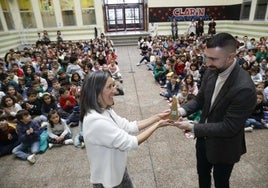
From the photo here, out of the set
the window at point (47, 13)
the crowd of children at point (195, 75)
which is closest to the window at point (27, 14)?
the window at point (47, 13)

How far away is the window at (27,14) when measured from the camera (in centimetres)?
1399

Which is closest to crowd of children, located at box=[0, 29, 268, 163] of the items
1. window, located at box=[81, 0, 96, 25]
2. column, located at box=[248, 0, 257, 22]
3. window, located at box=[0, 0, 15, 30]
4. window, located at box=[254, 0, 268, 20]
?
window, located at box=[254, 0, 268, 20]

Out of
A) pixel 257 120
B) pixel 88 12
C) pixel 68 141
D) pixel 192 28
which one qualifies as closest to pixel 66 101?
pixel 68 141

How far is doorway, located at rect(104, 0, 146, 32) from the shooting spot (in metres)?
16.4

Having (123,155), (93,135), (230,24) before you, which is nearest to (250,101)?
(123,155)

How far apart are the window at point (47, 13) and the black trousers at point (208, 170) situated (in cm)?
1544

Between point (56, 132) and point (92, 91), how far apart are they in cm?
283

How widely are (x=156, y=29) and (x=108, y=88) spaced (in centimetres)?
1478

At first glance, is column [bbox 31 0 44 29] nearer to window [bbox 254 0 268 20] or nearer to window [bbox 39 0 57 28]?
window [bbox 39 0 57 28]

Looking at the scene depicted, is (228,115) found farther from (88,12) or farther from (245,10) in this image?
(88,12)

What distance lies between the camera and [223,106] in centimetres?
159

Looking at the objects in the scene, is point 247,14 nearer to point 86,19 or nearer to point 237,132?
point 86,19

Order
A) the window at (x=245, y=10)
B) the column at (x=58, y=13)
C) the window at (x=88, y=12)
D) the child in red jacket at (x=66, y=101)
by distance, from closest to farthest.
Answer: the child in red jacket at (x=66, y=101) → the window at (x=245, y=10) → the column at (x=58, y=13) → the window at (x=88, y=12)

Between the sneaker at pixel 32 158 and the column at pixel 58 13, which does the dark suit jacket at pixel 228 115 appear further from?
the column at pixel 58 13
